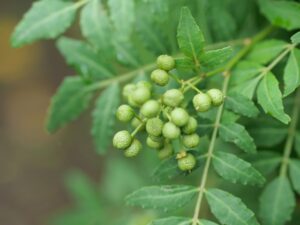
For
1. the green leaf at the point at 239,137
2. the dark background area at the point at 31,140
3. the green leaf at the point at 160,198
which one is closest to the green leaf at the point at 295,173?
the green leaf at the point at 239,137

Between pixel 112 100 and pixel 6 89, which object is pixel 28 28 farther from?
pixel 6 89

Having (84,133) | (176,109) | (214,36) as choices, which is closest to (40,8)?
(214,36)

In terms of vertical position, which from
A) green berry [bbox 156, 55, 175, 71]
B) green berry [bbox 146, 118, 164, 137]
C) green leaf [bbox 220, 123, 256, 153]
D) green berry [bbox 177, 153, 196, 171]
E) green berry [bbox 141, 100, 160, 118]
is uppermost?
green berry [bbox 156, 55, 175, 71]

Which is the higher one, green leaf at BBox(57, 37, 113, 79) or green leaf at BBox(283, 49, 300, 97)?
green leaf at BBox(57, 37, 113, 79)

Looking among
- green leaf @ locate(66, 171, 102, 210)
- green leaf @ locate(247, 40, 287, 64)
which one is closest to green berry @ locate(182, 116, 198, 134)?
green leaf @ locate(247, 40, 287, 64)

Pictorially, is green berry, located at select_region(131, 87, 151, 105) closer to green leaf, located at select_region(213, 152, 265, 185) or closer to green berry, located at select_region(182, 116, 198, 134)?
green berry, located at select_region(182, 116, 198, 134)

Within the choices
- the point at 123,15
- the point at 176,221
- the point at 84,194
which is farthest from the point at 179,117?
the point at 84,194

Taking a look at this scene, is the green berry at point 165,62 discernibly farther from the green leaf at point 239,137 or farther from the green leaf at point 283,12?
the green leaf at point 283,12

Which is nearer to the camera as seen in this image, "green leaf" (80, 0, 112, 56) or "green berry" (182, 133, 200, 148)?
"green berry" (182, 133, 200, 148)
